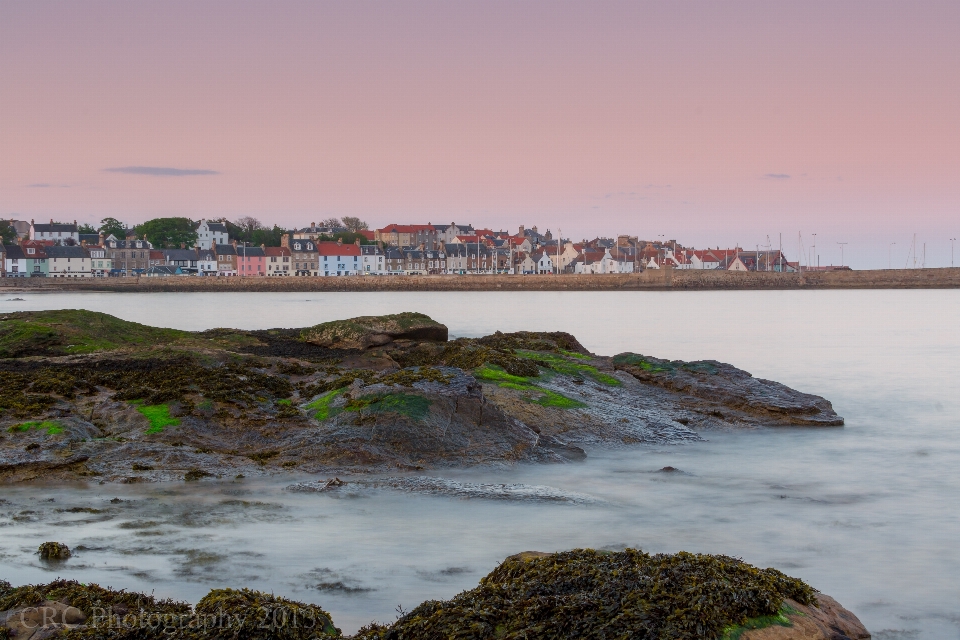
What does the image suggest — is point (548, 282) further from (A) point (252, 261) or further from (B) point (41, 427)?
(B) point (41, 427)

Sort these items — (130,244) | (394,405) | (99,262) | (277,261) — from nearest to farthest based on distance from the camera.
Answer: (394,405)
(99,262)
(130,244)
(277,261)

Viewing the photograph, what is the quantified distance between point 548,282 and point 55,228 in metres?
101

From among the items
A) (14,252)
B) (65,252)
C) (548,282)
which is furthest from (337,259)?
(14,252)

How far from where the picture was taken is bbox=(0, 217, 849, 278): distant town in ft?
484

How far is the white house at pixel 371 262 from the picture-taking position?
158875mm

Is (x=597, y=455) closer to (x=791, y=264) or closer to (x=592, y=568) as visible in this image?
(x=592, y=568)

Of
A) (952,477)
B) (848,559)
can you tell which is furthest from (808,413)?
(848,559)

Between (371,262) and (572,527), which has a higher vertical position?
(371,262)

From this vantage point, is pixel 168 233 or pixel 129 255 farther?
pixel 168 233

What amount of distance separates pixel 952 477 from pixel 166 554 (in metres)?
10.1

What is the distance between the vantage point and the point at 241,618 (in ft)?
16.0

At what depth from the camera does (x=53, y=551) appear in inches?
284

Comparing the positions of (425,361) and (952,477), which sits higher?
(425,361)

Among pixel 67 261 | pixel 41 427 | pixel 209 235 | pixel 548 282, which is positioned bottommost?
pixel 41 427
